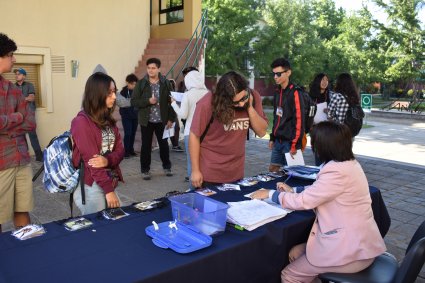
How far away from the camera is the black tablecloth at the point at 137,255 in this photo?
164 centimetres

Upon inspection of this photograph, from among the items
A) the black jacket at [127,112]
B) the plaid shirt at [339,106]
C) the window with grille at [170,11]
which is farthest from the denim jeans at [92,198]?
the window with grille at [170,11]

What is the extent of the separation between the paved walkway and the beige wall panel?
152cm

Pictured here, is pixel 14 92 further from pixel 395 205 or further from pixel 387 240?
pixel 395 205

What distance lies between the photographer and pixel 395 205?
5250 mm

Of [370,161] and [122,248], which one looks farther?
[370,161]

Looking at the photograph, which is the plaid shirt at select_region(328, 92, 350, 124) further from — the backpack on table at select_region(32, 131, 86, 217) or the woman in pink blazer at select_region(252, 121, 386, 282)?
the backpack on table at select_region(32, 131, 86, 217)

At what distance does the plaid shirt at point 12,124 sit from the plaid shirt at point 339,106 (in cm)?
401

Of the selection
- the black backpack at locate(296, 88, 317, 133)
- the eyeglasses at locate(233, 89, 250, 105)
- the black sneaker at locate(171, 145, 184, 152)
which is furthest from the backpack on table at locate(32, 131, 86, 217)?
the black sneaker at locate(171, 145, 184, 152)

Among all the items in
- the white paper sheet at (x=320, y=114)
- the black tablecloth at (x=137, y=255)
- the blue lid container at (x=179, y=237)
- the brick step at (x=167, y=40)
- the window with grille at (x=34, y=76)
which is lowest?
the black tablecloth at (x=137, y=255)

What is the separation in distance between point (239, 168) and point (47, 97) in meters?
6.01

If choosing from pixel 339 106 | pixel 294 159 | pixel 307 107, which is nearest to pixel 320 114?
pixel 339 106

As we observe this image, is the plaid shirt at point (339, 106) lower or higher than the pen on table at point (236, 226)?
higher

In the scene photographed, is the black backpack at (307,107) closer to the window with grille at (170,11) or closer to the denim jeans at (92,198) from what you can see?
the denim jeans at (92,198)

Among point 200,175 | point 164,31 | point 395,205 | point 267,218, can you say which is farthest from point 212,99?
point 164,31
